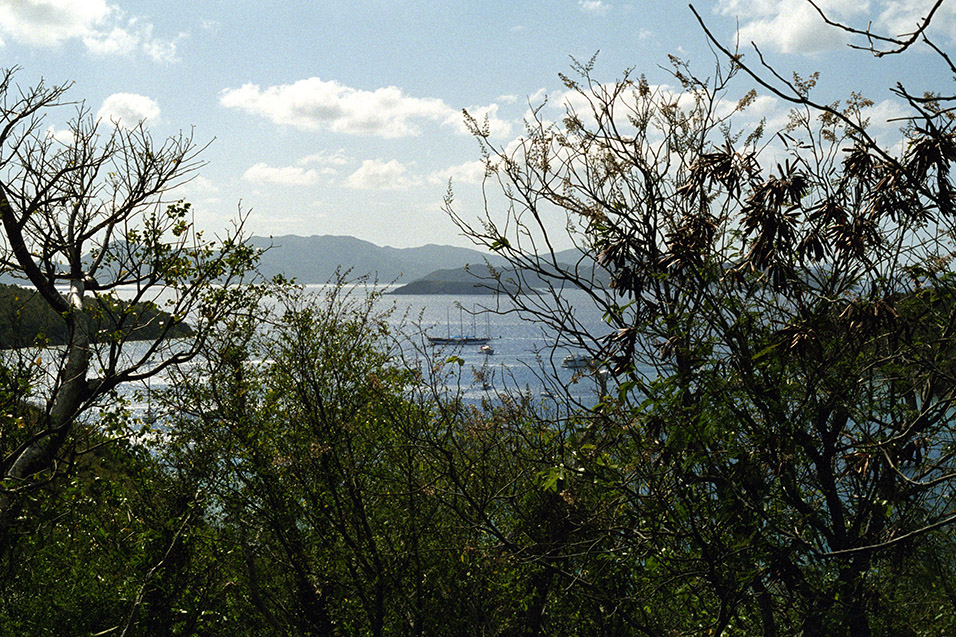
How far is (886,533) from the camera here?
5344mm

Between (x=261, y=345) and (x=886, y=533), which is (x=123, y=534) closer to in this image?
(x=261, y=345)

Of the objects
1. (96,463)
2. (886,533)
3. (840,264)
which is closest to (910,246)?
(840,264)

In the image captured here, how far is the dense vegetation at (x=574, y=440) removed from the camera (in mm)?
4562

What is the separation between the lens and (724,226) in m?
5.66

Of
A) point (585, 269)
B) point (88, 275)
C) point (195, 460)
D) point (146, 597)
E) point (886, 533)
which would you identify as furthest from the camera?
point (195, 460)

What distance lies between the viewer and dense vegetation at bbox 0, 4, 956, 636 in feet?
15.0

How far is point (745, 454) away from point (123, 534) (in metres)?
10.1

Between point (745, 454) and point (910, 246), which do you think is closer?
point (745, 454)

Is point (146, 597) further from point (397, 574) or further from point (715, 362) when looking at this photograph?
point (715, 362)

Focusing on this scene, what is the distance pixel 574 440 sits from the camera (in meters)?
5.82

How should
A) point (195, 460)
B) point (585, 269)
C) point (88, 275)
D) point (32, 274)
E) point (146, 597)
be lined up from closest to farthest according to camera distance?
point (585, 269) < point (32, 274) < point (88, 275) < point (146, 597) < point (195, 460)

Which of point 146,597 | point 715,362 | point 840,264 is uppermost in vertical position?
point 840,264

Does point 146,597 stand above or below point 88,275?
below

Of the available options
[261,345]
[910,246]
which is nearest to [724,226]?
[910,246]
